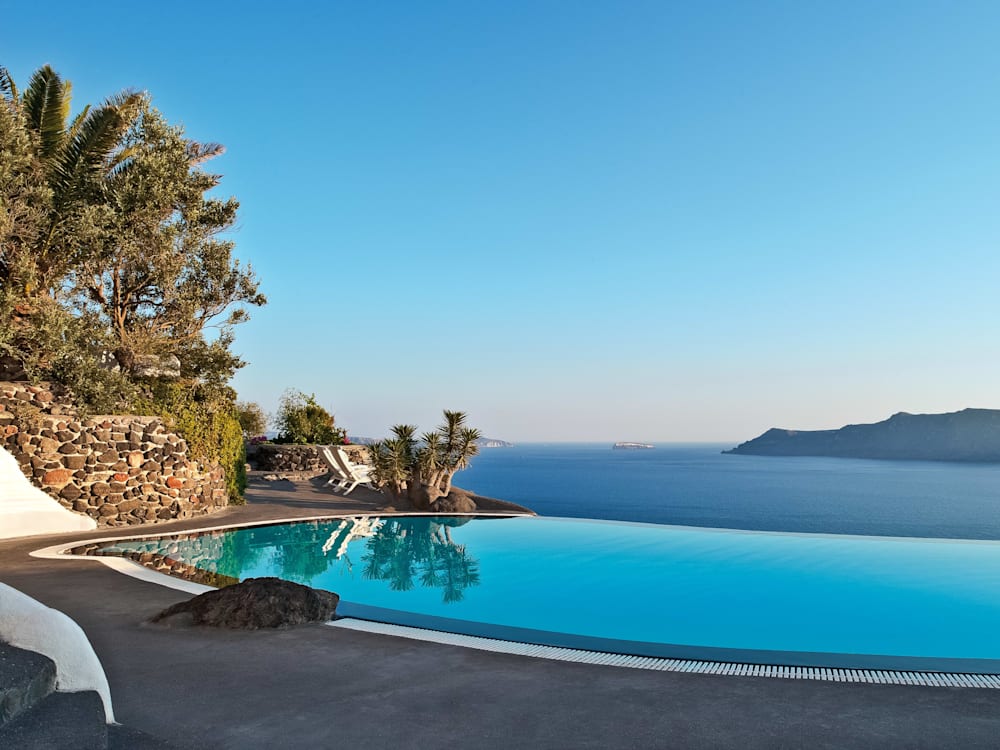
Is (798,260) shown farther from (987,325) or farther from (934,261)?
(987,325)

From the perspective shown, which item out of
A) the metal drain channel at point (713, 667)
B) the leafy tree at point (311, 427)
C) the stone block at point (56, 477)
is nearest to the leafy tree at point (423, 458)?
the stone block at point (56, 477)

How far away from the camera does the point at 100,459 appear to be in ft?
43.1

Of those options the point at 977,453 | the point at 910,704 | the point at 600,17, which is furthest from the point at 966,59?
the point at 977,453

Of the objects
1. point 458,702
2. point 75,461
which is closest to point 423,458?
point 75,461

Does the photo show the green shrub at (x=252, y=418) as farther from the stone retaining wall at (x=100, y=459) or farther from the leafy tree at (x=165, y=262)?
the stone retaining wall at (x=100, y=459)

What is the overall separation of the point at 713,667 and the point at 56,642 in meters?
4.22

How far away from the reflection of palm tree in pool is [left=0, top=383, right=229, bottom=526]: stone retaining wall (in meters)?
4.46

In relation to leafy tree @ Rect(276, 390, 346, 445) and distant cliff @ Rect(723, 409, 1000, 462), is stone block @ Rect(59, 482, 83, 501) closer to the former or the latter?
leafy tree @ Rect(276, 390, 346, 445)

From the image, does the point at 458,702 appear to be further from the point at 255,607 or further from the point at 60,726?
the point at 255,607

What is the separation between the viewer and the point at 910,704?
4.08m

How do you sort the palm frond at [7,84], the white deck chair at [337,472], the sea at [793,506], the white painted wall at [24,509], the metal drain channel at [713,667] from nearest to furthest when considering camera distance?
1. the metal drain channel at [713,667]
2. the white painted wall at [24,509]
3. the palm frond at [7,84]
4. the white deck chair at [337,472]
5. the sea at [793,506]

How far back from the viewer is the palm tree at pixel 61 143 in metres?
13.8

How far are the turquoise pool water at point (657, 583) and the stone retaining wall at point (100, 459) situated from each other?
175 centimetres

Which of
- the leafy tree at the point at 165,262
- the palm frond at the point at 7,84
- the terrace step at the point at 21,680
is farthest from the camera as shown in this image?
the palm frond at the point at 7,84
